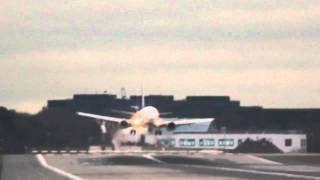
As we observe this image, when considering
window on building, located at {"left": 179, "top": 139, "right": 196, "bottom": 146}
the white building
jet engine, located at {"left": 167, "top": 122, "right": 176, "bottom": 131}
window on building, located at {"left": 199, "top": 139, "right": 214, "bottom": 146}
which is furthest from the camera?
window on building, located at {"left": 199, "top": 139, "right": 214, "bottom": 146}

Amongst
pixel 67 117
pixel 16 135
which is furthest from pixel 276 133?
pixel 16 135

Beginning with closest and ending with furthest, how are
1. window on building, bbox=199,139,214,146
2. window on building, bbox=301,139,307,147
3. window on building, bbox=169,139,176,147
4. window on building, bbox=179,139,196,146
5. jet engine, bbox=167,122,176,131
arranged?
1. jet engine, bbox=167,122,176,131
2. window on building, bbox=169,139,176,147
3. window on building, bbox=301,139,307,147
4. window on building, bbox=179,139,196,146
5. window on building, bbox=199,139,214,146

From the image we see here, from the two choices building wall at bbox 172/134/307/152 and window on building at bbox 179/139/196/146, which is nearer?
building wall at bbox 172/134/307/152

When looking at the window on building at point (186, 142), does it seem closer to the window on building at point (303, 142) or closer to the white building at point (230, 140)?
the white building at point (230, 140)

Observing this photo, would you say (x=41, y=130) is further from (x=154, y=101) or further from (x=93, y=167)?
(x=93, y=167)

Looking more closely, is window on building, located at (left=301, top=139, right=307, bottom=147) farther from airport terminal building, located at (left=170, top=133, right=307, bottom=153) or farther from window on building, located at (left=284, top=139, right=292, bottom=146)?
window on building, located at (left=284, top=139, right=292, bottom=146)

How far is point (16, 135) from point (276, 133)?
39.2m

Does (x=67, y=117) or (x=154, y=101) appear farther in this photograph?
(x=154, y=101)

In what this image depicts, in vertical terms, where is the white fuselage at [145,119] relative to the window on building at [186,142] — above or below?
above

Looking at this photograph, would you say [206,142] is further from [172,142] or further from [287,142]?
[172,142]

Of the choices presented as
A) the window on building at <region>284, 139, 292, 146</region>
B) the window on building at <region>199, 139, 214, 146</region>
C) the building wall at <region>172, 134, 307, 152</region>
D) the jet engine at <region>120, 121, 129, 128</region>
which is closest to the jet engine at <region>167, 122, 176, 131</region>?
the jet engine at <region>120, 121, 129, 128</region>

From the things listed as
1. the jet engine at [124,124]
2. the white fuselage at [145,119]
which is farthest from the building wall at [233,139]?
the white fuselage at [145,119]

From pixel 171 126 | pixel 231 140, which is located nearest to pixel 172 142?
pixel 171 126

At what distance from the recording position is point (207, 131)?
13900 cm
